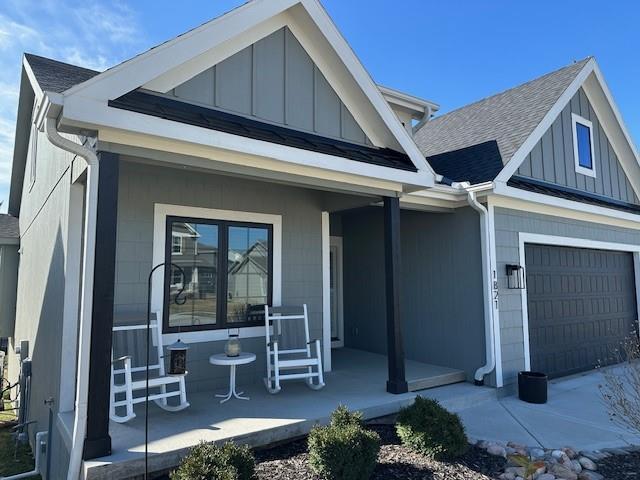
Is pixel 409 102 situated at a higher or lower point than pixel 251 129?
higher

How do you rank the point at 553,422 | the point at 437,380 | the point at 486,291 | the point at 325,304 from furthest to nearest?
the point at 325,304 < the point at 486,291 < the point at 437,380 < the point at 553,422

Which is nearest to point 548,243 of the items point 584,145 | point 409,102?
point 584,145

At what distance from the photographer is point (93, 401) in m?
3.19

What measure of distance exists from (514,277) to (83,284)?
5.62 metres

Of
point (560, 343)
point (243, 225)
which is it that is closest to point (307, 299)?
point (243, 225)

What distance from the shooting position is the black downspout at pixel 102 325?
3178 mm

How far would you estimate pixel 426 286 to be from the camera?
7.03 m

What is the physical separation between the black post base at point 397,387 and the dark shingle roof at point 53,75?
14.5 feet

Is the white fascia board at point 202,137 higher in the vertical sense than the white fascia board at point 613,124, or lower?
lower

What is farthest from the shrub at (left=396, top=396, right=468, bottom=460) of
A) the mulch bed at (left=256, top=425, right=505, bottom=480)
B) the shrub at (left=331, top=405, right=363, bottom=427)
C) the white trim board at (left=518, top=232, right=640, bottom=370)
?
the white trim board at (left=518, top=232, right=640, bottom=370)

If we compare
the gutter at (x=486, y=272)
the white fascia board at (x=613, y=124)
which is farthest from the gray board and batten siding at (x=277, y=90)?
the white fascia board at (x=613, y=124)

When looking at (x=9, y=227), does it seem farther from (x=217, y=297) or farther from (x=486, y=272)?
(x=486, y=272)

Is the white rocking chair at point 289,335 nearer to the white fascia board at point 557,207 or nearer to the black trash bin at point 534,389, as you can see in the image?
the black trash bin at point 534,389

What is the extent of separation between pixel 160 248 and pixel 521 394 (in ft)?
16.7
